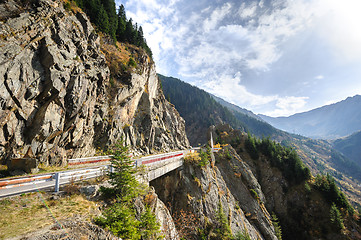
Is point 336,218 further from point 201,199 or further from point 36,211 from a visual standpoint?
point 36,211

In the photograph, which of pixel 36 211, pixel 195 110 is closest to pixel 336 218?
pixel 36 211

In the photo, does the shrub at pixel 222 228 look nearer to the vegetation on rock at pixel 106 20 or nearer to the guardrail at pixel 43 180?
the guardrail at pixel 43 180

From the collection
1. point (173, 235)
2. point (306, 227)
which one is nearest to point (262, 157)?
point (306, 227)

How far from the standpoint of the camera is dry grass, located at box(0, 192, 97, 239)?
4.68 metres

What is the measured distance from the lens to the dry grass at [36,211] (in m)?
4.68

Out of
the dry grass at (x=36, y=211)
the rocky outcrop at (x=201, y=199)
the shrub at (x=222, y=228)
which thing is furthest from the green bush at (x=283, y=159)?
the dry grass at (x=36, y=211)

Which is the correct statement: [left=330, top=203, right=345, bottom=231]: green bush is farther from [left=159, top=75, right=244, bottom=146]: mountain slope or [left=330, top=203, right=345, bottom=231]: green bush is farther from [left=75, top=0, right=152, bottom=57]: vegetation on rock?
[left=159, top=75, right=244, bottom=146]: mountain slope

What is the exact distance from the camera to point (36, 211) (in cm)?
596

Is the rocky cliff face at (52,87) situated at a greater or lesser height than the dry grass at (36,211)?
greater

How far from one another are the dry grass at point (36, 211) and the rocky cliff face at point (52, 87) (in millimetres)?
10509

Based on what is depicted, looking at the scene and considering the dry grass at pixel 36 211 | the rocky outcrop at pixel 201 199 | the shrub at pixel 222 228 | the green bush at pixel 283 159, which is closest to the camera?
the dry grass at pixel 36 211

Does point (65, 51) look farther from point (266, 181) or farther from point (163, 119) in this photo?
point (266, 181)

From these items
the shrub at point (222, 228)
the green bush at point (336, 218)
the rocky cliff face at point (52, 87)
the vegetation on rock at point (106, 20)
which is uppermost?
the vegetation on rock at point (106, 20)

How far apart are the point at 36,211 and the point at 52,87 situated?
15.0 meters
